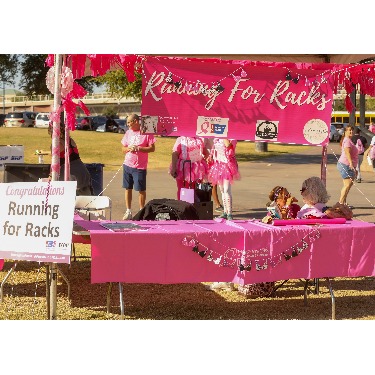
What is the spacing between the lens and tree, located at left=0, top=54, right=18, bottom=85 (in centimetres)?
3516

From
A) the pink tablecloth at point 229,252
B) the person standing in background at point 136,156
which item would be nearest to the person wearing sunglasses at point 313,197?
the pink tablecloth at point 229,252

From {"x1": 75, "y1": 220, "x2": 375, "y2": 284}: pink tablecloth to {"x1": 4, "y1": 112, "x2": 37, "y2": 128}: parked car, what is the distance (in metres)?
52.2

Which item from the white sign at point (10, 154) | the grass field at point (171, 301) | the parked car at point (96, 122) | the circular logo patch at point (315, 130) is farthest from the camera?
the parked car at point (96, 122)

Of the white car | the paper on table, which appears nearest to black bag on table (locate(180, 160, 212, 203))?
the paper on table

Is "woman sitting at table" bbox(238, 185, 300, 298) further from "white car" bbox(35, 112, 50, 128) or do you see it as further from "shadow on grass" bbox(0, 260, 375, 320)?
"white car" bbox(35, 112, 50, 128)

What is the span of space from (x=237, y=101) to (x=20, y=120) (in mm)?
52513

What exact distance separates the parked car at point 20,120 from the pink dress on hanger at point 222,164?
47178 mm

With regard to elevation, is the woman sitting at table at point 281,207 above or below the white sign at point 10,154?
below

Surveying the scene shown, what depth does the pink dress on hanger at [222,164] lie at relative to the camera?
42.1 ft

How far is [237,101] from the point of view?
28.3 feet

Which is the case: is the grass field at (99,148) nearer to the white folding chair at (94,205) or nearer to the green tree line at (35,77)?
the green tree line at (35,77)

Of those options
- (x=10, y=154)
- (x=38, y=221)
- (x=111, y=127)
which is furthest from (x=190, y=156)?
(x=111, y=127)

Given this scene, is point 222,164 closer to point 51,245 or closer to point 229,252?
point 229,252

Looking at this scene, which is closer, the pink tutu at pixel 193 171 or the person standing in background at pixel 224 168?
the pink tutu at pixel 193 171
